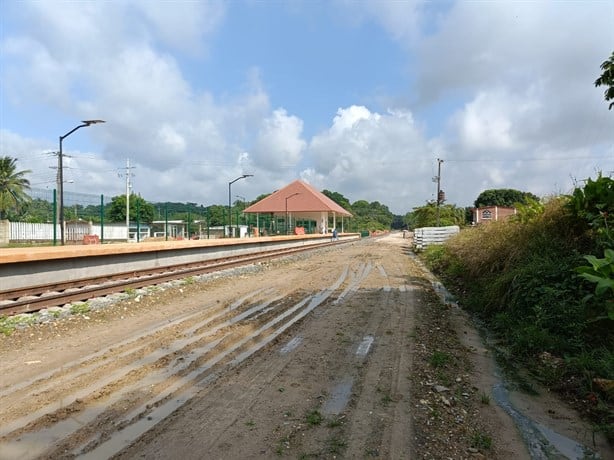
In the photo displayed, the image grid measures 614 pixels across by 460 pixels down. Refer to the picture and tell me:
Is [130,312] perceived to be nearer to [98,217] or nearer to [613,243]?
[613,243]

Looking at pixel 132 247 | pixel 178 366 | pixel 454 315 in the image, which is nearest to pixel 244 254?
pixel 132 247

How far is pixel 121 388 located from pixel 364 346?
10.3 ft

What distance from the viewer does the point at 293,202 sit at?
57531 millimetres

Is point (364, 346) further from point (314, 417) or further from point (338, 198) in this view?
Answer: point (338, 198)

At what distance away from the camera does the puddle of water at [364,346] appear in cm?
561

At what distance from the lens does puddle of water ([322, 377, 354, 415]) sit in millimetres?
3893

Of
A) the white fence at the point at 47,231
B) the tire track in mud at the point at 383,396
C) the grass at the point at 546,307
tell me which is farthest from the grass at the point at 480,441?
the white fence at the point at 47,231

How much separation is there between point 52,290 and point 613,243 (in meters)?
10.6

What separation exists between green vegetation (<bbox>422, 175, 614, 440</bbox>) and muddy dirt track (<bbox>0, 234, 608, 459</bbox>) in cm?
72

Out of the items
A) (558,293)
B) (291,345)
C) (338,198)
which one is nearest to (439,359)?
(291,345)

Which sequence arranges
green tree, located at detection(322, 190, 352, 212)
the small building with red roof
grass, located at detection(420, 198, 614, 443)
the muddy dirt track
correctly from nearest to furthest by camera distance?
the muddy dirt track → grass, located at detection(420, 198, 614, 443) → the small building with red roof → green tree, located at detection(322, 190, 352, 212)

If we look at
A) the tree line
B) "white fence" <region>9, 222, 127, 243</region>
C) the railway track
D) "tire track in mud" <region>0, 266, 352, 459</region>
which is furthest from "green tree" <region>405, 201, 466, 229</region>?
"tire track in mud" <region>0, 266, 352, 459</region>

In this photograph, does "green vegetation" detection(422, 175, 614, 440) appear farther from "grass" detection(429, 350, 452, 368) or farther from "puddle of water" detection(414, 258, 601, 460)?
"puddle of water" detection(414, 258, 601, 460)

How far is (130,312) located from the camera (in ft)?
27.2
